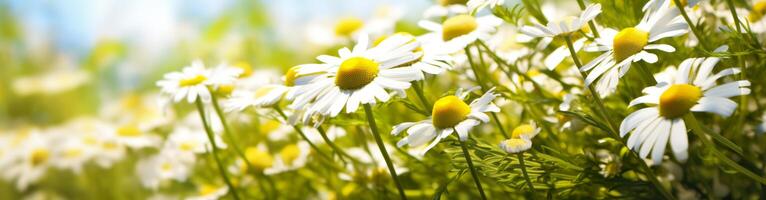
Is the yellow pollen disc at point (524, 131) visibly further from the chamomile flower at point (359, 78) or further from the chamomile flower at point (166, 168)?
the chamomile flower at point (166, 168)

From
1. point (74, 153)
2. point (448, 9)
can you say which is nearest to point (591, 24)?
point (448, 9)

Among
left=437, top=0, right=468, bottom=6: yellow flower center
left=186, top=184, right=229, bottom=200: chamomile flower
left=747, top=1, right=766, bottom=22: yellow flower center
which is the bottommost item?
left=186, top=184, right=229, bottom=200: chamomile flower

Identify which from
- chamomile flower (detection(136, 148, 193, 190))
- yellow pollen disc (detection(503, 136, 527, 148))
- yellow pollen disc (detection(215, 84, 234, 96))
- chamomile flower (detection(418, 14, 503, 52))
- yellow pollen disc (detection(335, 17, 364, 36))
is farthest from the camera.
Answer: yellow pollen disc (detection(335, 17, 364, 36))

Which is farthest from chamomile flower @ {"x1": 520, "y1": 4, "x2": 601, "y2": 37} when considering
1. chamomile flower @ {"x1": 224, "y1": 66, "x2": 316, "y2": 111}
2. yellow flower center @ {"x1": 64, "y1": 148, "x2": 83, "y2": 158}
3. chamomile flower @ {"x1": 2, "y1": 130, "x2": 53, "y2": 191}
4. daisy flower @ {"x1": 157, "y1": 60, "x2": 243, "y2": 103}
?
chamomile flower @ {"x1": 2, "y1": 130, "x2": 53, "y2": 191}

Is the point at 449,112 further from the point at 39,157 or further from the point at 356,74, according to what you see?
the point at 39,157

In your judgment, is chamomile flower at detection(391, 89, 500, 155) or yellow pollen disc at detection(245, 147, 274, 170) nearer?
chamomile flower at detection(391, 89, 500, 155)

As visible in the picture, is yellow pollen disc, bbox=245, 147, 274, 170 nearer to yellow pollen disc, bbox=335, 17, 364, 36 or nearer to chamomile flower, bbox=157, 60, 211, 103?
chamomile flower, bbox=157, 60, 211, 103

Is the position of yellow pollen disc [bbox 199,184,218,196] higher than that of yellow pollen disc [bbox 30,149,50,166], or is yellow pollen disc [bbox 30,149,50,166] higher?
yellow pollen disc [bbox 30,149,50,166]
